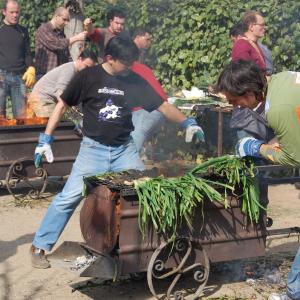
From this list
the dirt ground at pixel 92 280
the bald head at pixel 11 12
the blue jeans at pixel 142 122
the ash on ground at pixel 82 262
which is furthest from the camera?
the bald head at pixel 11 12

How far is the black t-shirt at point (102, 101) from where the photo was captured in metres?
5.08

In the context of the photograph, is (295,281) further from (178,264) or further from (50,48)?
(50,48)

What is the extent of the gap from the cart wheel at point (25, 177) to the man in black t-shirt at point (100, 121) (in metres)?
2.18

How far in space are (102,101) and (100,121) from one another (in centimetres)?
15

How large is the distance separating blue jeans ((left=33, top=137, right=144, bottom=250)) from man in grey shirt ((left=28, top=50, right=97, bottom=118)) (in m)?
2.54

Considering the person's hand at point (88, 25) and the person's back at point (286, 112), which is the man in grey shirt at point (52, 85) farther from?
the person's back at point (286, 112)

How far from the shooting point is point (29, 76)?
8.30 metres

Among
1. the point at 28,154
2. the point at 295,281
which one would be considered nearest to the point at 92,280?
the point at 295,281

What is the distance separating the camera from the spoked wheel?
177 inches

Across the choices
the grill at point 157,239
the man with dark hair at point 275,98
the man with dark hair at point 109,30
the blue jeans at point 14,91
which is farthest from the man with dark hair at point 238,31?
the man with dark hair at point 275,98

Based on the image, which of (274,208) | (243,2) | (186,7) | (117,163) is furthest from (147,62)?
(117,163)

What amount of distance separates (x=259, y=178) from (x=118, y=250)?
1.14 meters

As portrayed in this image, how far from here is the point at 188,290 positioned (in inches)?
193

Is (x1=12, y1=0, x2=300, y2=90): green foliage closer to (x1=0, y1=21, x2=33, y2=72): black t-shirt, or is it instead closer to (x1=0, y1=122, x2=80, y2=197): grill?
(x1=0, y1=21, x2=33, y2=72): black t-shirt
